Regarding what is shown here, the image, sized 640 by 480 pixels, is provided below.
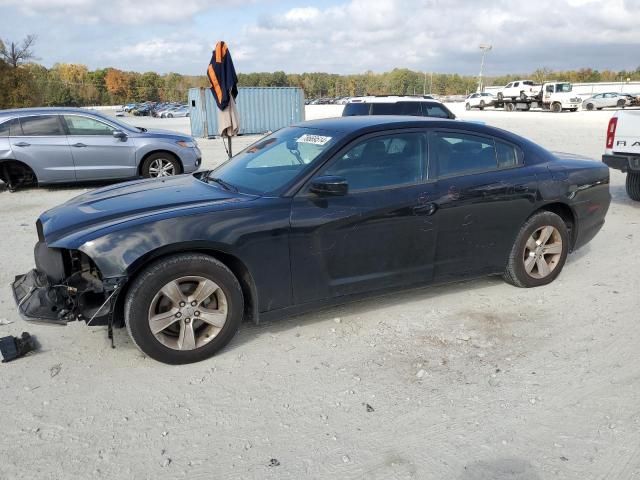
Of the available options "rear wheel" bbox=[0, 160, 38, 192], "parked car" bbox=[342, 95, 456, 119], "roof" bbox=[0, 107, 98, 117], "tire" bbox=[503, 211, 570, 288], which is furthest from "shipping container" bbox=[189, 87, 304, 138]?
"tire" bbox=[503, 211, 570, 288]

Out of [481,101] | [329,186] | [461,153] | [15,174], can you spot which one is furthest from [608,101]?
[329,186]

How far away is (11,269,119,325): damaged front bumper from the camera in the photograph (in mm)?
3287

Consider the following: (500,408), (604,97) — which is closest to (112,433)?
(500,408)

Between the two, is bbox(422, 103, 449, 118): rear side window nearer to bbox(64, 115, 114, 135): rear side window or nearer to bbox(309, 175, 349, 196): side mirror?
bbox(64, 115, 114, 135): rear side window

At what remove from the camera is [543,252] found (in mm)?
4832

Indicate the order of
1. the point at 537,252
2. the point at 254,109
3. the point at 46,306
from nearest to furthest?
the point at 46,306, the point at 537,252, the point at 254,109

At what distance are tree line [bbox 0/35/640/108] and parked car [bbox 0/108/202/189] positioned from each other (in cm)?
3236

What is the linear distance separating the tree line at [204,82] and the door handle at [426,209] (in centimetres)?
4050

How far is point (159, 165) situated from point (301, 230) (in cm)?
745

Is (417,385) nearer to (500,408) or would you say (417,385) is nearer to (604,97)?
(500,408)

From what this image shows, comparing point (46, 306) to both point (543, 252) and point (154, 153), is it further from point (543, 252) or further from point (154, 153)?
point (154, 153)

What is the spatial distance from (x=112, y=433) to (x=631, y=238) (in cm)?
633

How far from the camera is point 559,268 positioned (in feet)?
16.3

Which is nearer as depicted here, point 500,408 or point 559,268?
point 500,408
